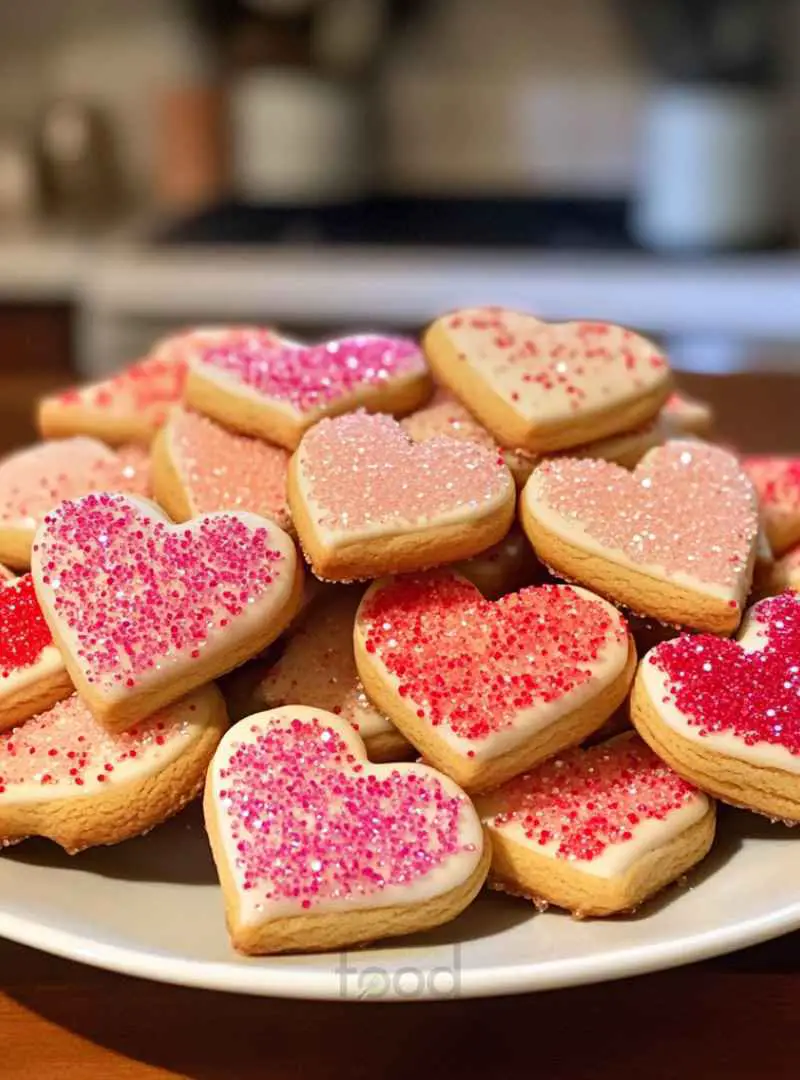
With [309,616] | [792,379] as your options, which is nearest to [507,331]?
[309,616]

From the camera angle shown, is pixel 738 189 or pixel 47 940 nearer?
Result: pixel 47 940

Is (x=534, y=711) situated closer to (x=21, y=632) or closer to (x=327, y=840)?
(x=327, y=840)

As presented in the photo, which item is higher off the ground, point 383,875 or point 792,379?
point 383,875

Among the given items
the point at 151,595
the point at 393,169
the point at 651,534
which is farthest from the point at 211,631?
the point at 393,169

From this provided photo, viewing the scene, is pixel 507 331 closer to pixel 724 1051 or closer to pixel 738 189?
pixel 724 1051

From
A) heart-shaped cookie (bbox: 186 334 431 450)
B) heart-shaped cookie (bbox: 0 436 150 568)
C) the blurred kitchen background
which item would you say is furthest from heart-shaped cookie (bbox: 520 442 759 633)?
the blurred kitchen background

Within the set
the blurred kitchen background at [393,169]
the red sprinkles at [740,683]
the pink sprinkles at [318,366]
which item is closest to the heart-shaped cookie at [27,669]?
the pink sprinkles at [318,366]
